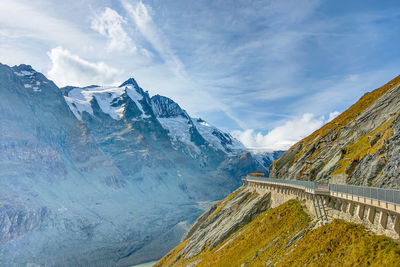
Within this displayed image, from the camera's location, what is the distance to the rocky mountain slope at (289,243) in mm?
25812

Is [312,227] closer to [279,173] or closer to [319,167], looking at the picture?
[319,167]

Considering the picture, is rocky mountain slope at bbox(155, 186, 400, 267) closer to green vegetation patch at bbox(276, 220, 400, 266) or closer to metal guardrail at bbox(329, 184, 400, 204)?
green vegetation patch at bbox(276, 220, 400, 266)

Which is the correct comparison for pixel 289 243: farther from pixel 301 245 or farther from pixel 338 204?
pixel 338 204

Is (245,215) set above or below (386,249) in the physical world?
above

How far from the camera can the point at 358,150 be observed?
47.1 metres

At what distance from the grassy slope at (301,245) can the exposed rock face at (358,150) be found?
8260mm

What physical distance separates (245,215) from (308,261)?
3409 centimetres

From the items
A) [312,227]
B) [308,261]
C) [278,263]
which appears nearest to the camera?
[308,261]

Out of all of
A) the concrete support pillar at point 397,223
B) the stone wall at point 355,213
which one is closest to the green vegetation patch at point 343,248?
the stone wall at point 355,213

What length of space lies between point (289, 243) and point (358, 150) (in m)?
18.9

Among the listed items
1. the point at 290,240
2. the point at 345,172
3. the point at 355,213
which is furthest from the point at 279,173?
the point at 355,213

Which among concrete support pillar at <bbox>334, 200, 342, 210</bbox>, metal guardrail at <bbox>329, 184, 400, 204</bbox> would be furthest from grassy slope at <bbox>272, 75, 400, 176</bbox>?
metal guardrail at <bbox>329, 184, 400, 204</bbox>

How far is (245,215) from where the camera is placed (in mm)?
64312

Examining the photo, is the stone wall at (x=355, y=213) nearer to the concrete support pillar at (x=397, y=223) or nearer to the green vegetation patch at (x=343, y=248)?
the concrete support pillar at (x=397, y=223)
